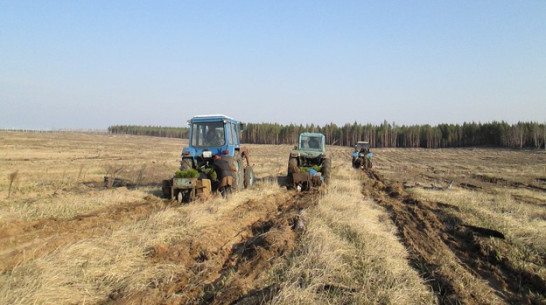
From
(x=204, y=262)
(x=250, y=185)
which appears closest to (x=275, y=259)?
(x=204, y=262)

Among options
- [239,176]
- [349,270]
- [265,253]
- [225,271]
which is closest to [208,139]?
[239,176]

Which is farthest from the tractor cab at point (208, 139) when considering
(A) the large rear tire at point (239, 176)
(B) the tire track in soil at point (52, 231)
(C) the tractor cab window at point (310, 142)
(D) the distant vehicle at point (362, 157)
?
(D) the distant vehicle at point (362, 157)

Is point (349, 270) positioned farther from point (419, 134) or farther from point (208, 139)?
point (419, 134)

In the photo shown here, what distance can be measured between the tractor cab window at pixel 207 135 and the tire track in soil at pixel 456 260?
5314 mm

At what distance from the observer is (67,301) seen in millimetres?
3604

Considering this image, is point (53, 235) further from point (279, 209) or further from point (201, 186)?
point (279, 209)

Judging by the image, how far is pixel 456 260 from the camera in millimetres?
5516

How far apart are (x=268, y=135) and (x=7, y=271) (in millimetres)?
85821

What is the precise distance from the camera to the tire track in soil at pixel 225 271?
146 inches

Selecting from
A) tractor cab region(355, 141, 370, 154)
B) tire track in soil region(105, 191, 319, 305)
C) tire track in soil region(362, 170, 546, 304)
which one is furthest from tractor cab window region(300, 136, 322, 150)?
tractor cab region(355, 141, 370, 154)

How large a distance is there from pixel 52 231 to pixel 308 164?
10.00 m

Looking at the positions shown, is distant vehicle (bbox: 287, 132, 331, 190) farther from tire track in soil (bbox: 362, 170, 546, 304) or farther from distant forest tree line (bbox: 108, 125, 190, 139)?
distant forest tree line (bbox: 108, 125, 190, 139)

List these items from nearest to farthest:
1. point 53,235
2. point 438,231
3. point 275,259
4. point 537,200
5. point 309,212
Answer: point 275,259 → point 53,235 → point 438,231 → point 309,212 → point 537,200

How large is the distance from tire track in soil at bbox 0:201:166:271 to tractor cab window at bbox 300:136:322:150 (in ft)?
26.0
